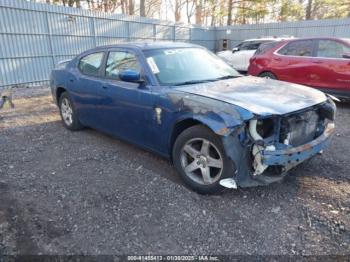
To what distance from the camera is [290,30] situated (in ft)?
57.6

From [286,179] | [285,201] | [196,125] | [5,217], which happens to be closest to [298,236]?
[285,201]

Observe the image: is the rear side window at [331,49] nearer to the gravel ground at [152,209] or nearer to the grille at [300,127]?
the gravel ground at [152,209]

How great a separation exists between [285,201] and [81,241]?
208 cm

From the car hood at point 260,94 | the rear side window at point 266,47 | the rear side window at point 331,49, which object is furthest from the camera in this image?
the rear side window at point 266,47

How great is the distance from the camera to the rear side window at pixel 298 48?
7.36m

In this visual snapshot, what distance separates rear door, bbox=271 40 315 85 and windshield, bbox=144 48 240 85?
3731mm

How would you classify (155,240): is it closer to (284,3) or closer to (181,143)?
(181,143)

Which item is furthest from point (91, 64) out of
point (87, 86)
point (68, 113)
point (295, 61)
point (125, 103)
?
point (295, 61)

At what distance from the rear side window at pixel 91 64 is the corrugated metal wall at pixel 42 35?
628 cm

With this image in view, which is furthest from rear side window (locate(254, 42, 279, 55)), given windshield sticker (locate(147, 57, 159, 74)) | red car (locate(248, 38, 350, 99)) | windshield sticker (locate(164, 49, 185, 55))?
windshield sticker (locate(147, 57, 159, 74))

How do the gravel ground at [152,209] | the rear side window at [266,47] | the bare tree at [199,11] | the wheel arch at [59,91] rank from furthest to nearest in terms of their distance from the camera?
1. the bare tree at [199,11]
2. the rear side window at [266,47]
3. the wheel arch at [59,91]
4. the gravel ground at [152,209]

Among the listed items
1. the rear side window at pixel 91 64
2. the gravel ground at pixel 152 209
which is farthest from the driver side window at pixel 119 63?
the gravel ground at pixel 152 209

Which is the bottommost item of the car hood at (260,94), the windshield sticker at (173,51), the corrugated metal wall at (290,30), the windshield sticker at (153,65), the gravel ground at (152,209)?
the gravel ground at (152,209)

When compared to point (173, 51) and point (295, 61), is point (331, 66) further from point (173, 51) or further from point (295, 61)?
point (173, 51)
